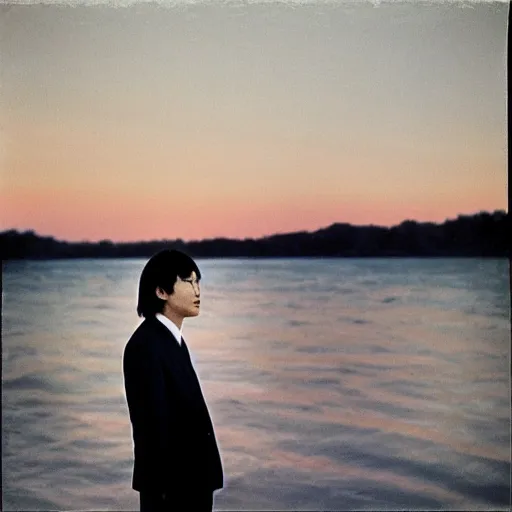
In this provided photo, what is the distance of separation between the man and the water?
139 mm

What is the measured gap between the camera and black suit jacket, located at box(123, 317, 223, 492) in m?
2.34

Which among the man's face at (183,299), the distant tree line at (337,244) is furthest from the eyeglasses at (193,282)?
the distant tree line at (337,244)

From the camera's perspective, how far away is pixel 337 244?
104 inches

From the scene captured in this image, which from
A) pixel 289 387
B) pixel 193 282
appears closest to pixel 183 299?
pixel 193 282

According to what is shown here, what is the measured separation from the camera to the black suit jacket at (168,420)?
2340 mm

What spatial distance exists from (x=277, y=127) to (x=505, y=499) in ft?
4.75

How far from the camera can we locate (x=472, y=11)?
2.62 metres

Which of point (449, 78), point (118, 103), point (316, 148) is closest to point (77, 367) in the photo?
point (118, 103)

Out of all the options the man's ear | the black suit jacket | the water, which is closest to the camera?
the black suit jacket

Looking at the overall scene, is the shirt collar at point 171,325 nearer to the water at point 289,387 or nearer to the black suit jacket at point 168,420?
the black suit jacket at point 168,420

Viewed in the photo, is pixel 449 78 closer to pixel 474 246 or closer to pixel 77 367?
pixel 474 246

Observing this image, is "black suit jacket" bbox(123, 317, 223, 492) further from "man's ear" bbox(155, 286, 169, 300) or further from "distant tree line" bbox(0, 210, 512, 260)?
"distant tree line" bbox(0, 210, 512, 260)

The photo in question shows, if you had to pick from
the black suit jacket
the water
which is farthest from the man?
the water

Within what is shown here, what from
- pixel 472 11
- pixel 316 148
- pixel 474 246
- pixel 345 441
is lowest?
pixel 345 441
